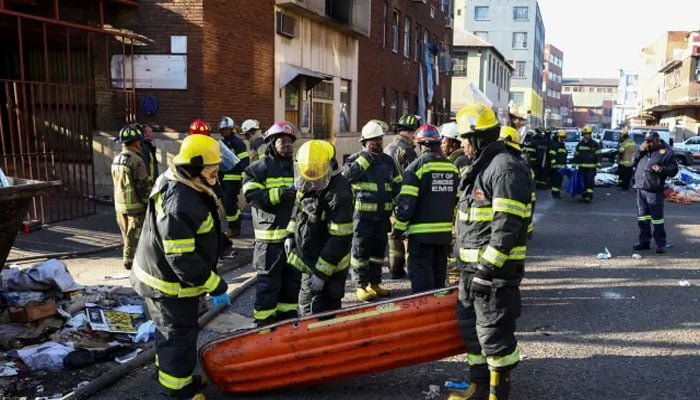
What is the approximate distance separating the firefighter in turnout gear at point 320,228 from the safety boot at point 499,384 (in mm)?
1420

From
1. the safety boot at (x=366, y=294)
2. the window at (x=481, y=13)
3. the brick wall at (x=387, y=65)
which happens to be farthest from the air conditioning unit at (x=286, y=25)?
the window at (x=481, y=13)

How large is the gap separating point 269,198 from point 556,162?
503 inches

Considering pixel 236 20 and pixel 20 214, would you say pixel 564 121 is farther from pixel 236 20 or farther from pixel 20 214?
pixel 20 214

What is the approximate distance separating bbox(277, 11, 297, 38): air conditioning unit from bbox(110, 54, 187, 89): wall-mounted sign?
11.7ft

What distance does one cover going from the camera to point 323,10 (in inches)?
629

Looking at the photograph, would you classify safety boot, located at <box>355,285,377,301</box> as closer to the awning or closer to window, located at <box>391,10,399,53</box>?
the awning

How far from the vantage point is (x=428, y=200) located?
595 cm

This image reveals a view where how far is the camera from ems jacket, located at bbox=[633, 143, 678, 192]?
8966 millimetres

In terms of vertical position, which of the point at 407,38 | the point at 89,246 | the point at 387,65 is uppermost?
the point at 407,38

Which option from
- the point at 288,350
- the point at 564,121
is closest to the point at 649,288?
the point at 288,350

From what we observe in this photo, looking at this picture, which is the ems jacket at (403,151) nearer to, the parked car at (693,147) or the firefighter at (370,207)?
the firefighter at (370,207)

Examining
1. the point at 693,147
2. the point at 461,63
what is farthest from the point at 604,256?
the point at 461,63

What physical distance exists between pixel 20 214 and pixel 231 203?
3754mm

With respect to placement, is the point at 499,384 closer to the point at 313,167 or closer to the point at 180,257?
the point at 313,167
